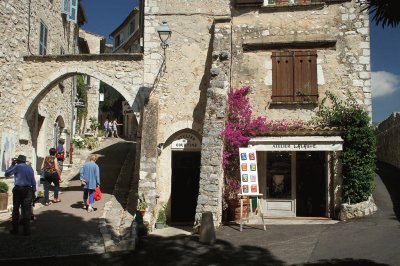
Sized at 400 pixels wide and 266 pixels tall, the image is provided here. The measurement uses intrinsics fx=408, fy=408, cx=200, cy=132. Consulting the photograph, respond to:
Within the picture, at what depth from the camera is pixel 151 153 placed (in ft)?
38.9

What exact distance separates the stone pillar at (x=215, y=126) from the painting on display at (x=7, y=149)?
6285mm

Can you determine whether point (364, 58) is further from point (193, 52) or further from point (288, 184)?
point (193, 52)

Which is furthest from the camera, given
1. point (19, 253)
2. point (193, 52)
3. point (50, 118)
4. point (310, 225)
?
point (50, 118)

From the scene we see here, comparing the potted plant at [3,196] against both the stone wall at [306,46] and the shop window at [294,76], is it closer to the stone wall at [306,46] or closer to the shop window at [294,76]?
the stone wall at [306,46]

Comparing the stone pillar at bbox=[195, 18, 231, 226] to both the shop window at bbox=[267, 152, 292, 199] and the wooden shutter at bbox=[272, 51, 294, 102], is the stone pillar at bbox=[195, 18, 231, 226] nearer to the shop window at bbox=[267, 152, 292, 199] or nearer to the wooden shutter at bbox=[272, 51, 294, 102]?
the wooden shutter at bbox=[272, 51, 294, 102]

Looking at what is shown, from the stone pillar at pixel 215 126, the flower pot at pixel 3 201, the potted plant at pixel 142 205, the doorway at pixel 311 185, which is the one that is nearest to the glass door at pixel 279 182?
the doorway at pixel 311 185

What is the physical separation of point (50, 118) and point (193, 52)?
291 inches

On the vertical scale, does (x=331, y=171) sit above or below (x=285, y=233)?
above

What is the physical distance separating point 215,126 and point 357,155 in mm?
3994

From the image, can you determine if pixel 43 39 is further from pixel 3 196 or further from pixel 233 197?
pixel 233 197

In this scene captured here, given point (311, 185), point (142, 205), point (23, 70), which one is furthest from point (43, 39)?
point (311, 185)

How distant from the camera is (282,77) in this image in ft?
40.4

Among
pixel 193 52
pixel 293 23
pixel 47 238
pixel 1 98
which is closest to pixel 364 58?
pixel 293 23

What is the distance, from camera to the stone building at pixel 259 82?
1180cm
